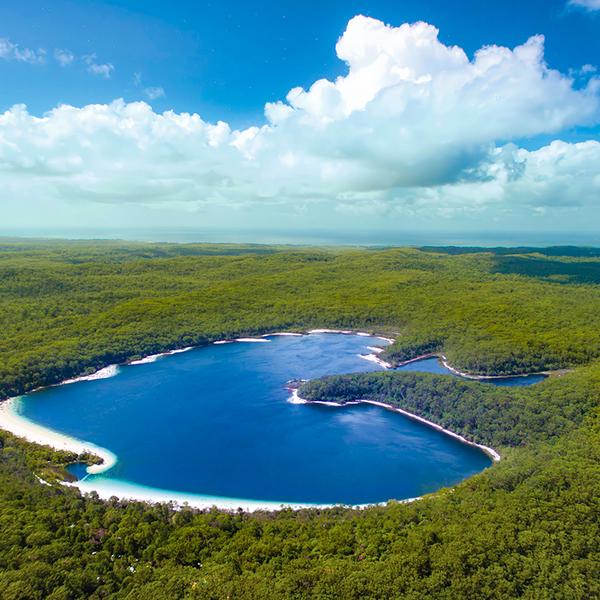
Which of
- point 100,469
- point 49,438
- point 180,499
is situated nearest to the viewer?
point 180,499

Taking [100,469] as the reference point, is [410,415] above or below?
above

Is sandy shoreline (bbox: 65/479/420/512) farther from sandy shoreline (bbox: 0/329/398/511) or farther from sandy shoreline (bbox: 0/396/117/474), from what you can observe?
sandy shoreline (bbox: 0/396/117/474)

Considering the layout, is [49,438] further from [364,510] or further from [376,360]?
[376,360]

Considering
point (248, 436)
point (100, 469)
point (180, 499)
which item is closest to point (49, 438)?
point (100, 469)

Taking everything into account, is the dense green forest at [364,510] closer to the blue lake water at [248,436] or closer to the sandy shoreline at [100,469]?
the sandy shoreline at [100,469]

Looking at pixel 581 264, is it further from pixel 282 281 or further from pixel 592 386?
pixel 592 386

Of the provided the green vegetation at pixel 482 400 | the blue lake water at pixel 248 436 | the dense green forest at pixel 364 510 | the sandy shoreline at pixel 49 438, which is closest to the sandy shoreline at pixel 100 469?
the sandy shoreline at pixel 49 438
